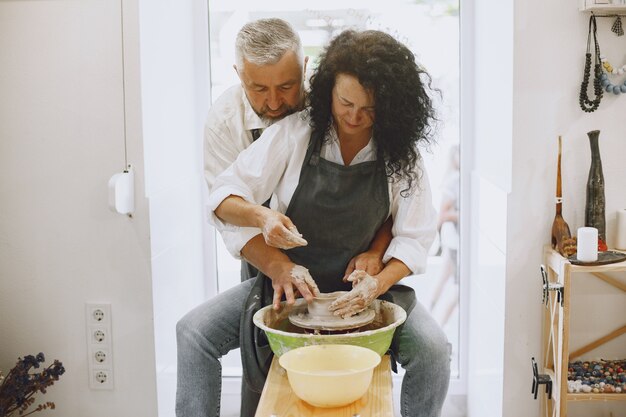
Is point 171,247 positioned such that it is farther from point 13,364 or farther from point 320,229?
point 320,229

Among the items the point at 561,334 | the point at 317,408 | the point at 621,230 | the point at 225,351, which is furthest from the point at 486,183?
the point at 317,408

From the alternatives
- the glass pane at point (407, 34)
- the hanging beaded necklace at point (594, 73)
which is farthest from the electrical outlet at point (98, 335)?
the hanging beaded necklace at point (594, 73)

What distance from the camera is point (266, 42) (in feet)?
6.68

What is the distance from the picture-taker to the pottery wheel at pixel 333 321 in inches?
69.7

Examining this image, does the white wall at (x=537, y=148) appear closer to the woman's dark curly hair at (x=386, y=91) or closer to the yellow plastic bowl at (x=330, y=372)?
the woman's dark curly hair at (x=386, y=91)

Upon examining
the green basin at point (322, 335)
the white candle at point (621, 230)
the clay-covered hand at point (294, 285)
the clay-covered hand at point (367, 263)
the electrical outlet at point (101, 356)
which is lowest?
the electrical outlet at point (101, 356)

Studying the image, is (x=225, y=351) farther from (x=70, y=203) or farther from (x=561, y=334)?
(x=561, y=334)

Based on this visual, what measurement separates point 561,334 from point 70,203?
1571mm

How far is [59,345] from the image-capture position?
2.50 metres

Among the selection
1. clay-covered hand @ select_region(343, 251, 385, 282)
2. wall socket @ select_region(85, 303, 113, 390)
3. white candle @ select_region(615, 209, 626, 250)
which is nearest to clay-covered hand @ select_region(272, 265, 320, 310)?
clay-covered hand @ select_region(343, 251, 385, 282)

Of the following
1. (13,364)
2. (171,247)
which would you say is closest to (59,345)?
(13,364)

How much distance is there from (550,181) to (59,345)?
168 cm

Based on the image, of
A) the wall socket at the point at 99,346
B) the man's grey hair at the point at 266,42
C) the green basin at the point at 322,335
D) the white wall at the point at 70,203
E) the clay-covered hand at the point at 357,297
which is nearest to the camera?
the green basin at the point at 322,335

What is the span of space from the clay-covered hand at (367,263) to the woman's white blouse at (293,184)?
34 mm
